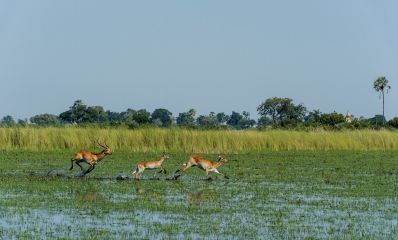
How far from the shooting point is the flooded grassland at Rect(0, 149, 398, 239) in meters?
6.32

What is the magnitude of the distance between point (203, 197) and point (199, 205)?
87 centimetres

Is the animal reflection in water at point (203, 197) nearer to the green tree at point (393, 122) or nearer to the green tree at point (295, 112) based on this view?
the green tree at point (393, 122)

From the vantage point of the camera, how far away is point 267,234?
620 centimetres

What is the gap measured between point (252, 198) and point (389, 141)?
20822 millimetres

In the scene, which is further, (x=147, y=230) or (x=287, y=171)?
(x=287, y=171)

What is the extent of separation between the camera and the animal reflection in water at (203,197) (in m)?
8.34

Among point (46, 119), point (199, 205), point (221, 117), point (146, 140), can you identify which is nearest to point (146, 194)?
point (199, 205)

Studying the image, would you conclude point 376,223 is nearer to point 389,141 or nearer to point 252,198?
point 252,198

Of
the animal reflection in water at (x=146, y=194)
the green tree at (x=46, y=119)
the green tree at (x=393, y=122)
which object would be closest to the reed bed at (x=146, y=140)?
the animal reflection in water at (x=146, y=194)

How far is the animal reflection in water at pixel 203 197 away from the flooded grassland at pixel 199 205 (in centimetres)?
2

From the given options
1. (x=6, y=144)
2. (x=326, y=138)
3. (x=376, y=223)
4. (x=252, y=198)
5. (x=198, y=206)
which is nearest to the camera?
(x=376, y=223)

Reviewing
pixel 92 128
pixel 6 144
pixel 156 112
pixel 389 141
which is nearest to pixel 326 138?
pixel 389 141

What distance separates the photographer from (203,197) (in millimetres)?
8906

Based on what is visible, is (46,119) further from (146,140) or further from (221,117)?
(146,140)
